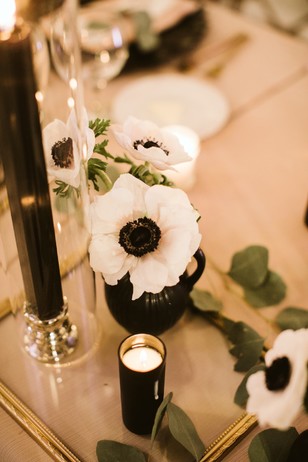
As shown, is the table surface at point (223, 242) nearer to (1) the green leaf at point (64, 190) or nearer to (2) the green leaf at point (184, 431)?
(2) the green leaf at point (184, 431)

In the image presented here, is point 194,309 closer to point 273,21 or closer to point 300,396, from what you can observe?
point 300,396

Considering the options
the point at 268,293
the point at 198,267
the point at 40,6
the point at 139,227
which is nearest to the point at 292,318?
the point at 268,293

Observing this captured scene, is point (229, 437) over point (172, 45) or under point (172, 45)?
under

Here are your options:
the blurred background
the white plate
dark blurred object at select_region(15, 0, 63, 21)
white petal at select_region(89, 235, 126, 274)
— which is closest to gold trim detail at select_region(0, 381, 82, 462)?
white petal at select_region(89, 235, 126, 274)

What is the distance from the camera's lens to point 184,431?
64 cm

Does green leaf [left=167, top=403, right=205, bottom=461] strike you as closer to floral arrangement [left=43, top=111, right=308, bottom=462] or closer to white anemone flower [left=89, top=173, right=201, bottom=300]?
floral arrangement [left=43, top=111, right=308, bottom=462]

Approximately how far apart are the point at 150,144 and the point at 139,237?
12cm

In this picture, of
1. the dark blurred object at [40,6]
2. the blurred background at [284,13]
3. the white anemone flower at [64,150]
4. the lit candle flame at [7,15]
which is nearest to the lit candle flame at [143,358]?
the white anemone flower at [64,150]

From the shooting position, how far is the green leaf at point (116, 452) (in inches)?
24.7

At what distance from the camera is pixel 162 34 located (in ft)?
4.37

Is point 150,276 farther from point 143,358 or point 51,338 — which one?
point 51,338

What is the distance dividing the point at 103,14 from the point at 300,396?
1.03 m

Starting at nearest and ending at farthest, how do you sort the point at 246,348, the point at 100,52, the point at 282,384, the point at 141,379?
the point at 282,384, the point at 141,379, the point at 246,348, the point at 100,52

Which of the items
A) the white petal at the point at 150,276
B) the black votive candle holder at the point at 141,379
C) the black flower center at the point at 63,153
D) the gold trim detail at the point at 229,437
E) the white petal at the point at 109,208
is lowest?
the gold trim detail at the point at 229,437
